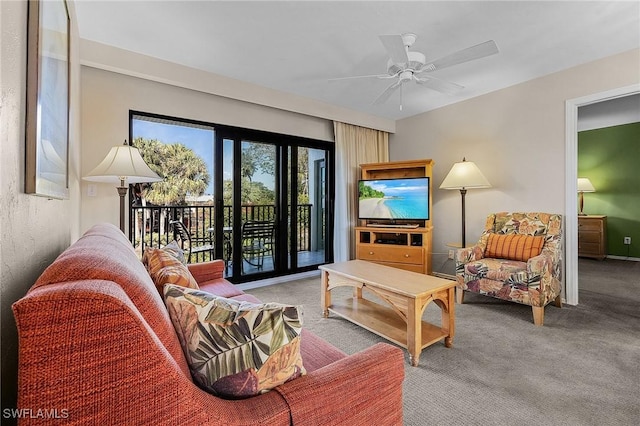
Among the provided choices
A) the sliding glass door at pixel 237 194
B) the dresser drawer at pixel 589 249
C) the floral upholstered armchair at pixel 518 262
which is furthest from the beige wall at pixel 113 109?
the dresser drawer at pixel 589 249

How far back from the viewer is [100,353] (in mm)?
532

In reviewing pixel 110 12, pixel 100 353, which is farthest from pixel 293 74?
pixel 100 353

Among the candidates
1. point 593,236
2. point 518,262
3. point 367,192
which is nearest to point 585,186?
point 593,236

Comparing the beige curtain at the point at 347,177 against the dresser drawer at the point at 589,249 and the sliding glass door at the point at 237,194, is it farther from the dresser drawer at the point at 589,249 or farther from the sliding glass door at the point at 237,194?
the dresser drawer at the point at 589,249

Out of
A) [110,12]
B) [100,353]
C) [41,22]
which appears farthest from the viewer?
[110,12]

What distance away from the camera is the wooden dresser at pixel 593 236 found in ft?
17.9

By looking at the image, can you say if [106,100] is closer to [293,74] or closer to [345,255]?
[293,74]

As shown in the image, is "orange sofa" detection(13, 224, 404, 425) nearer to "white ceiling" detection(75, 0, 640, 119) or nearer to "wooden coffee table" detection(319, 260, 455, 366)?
"wooden coffee table" detection(319, 260, 455, 366)

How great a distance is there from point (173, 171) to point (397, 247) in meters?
3.28

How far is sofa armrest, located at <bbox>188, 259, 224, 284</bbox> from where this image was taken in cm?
237

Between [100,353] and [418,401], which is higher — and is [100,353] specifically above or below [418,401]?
above

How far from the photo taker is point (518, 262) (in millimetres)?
3000

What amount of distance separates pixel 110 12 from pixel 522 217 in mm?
4359

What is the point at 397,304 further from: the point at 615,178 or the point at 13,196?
the point at 615,178
